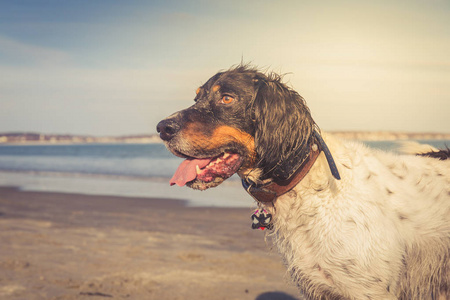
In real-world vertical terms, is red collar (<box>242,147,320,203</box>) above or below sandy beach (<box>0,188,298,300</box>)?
above

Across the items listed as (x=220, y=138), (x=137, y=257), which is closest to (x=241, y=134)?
(x=220, y=138)

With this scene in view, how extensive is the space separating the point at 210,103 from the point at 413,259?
2.01 metres

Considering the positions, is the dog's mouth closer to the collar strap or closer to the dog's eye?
the collar strap

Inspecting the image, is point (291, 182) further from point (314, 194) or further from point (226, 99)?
point (226, 99)

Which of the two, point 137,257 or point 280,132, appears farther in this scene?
point 137,257

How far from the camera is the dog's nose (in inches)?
121

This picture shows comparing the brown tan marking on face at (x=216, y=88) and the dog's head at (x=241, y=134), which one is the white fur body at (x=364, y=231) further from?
the brown tan marking on face at (x=216, y=88)

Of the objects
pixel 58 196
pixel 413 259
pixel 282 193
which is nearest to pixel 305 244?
pixel 282 193

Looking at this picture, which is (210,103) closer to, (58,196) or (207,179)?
(207,179)

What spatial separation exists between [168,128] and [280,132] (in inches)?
33.9

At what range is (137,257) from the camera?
22.0 feet

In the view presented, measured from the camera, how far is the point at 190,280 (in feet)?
18.4

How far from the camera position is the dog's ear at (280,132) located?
2.99 m

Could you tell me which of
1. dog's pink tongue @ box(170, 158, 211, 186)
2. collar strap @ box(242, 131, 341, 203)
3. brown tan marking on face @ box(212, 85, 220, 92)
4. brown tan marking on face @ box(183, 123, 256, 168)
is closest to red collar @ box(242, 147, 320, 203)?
collar strap @ box(242, 131, 341, 203)
